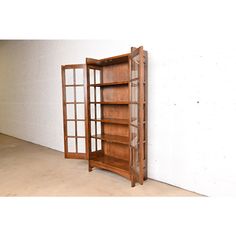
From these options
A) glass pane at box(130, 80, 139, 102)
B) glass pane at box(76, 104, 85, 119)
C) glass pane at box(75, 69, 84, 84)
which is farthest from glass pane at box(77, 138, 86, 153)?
glass pane at box(130, 80, 139, 102)

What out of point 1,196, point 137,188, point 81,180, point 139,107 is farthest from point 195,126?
point 1,196

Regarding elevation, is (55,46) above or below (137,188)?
above

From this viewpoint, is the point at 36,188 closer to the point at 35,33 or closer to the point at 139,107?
the point at 139,107

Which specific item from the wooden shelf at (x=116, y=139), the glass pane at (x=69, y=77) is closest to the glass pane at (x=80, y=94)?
the glass pane at (x=69, y=77)

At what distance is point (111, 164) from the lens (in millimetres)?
2799

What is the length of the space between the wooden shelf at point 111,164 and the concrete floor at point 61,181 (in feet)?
0.47

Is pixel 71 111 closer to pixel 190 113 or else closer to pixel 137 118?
pixel 137 118

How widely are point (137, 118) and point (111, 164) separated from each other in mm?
796

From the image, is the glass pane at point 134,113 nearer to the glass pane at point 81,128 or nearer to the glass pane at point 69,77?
the glass pane at point 81,128

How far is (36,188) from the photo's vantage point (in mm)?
2482

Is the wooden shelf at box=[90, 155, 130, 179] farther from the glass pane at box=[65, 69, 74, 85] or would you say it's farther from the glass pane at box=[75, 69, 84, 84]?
the glass pane at box=[65, 69, 74, 85]

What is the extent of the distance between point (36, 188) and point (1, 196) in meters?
0.38

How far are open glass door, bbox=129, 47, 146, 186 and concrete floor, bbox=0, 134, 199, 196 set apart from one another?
236 mm

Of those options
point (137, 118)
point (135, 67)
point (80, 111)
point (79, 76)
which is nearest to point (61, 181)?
point (137, 118)
